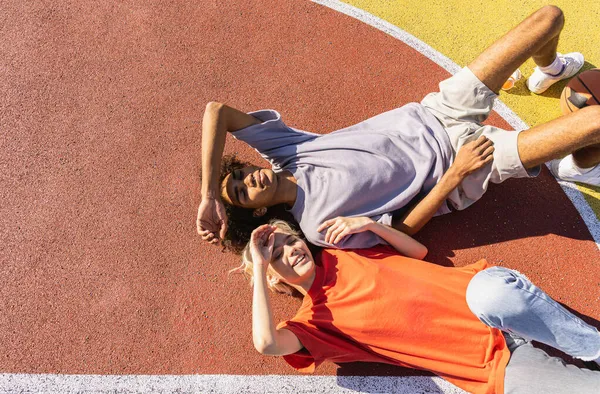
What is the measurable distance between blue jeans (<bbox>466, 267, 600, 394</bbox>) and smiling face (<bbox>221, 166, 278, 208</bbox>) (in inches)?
61.3

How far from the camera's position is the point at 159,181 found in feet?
12.4

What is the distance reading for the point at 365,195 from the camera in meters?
3.14

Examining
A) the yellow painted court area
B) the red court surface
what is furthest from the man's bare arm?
the yellow painted court area

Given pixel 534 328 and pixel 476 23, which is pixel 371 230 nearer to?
pixel 534 328

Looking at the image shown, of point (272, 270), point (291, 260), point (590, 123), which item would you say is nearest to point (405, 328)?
point (291, 260)

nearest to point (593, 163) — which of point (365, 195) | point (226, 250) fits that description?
point (365, 195)

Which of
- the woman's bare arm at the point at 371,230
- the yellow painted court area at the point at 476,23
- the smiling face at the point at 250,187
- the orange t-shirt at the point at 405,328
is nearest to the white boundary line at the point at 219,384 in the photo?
the orange t-shirt at the point at 405,328

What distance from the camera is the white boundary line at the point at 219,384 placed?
3176mm

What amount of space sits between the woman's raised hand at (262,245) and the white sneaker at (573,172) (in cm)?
247

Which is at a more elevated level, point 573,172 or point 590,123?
point 590,123

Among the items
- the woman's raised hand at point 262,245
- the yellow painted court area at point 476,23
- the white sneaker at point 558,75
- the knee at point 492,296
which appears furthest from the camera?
the yellow painted court area at point 476,23

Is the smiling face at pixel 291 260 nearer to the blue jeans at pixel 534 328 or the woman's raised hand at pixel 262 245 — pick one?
the woman's raised hand at pixel 262 245

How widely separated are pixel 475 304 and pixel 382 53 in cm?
261

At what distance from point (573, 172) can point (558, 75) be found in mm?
960
